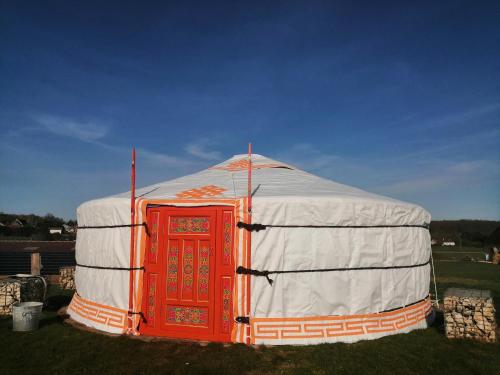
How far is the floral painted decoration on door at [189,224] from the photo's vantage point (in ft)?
14.3

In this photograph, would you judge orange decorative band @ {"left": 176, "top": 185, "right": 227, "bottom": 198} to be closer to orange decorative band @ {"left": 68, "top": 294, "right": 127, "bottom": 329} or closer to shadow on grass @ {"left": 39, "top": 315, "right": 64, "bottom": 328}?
orange decorative band @ {"left": 68, "top": 294, "right": 127, "bottom": 329}

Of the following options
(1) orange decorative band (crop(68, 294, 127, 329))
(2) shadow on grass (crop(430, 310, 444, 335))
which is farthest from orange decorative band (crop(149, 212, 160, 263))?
(2) shadow on grass (crop(430, 310, 444, 335))

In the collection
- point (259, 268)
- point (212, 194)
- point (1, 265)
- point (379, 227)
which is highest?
point (212, 194)

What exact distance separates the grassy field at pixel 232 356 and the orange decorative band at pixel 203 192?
1.60m

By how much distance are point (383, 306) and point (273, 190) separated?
6.08ft

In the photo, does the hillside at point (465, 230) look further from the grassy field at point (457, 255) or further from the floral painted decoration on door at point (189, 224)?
the floral painted decoration on door at point (189, 224)

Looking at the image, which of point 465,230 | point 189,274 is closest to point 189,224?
point 189,274

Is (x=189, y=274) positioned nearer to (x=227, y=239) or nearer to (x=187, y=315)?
(x=187, y=315)

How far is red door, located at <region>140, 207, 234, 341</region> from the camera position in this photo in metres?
4.21

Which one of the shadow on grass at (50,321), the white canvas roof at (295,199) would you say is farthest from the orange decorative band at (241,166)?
the shadow on grass at (50,321)

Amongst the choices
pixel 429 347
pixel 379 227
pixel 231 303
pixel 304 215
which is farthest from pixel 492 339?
pixel 231 303

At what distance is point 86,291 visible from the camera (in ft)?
16.5

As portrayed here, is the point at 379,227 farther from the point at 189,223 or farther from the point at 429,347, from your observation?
the point at 189,223

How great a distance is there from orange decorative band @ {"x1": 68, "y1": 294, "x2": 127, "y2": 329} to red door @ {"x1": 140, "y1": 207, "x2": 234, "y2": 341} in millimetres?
290
